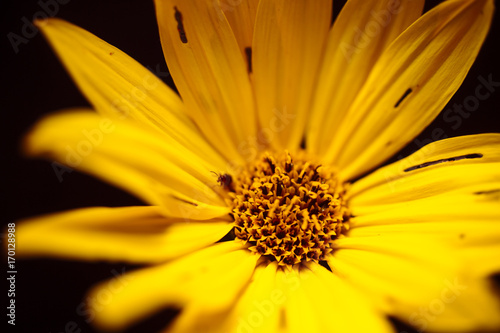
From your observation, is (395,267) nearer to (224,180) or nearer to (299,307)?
(299,307)

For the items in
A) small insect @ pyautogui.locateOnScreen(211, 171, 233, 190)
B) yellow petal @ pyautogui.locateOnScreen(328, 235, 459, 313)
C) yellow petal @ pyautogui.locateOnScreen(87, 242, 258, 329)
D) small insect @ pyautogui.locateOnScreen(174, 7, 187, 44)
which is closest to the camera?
yellow petal @ pyautogui.locateOnScreen(87, 242, 258, 329)

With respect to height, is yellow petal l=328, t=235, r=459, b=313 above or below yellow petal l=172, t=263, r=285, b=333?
below

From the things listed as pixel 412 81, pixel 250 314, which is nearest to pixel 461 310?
pixel 250 314

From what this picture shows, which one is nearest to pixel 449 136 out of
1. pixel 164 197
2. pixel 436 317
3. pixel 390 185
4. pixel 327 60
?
pixel 390 185

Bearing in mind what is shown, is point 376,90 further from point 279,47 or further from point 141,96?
point 141,96

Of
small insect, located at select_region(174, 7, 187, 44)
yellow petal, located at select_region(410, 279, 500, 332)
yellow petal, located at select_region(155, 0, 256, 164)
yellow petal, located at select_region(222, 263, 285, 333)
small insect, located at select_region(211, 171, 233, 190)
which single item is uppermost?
small insect, located at select_region(174, 7, 187, 44)

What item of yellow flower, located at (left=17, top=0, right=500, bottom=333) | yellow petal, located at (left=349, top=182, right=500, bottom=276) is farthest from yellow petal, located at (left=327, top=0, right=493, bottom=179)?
yellow petal, located at (left=349, top=182, right=500, bottom=276)

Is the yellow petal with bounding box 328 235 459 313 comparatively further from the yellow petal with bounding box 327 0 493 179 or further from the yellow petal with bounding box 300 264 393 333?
the yellow petal with bounding box 327 0 493 179
